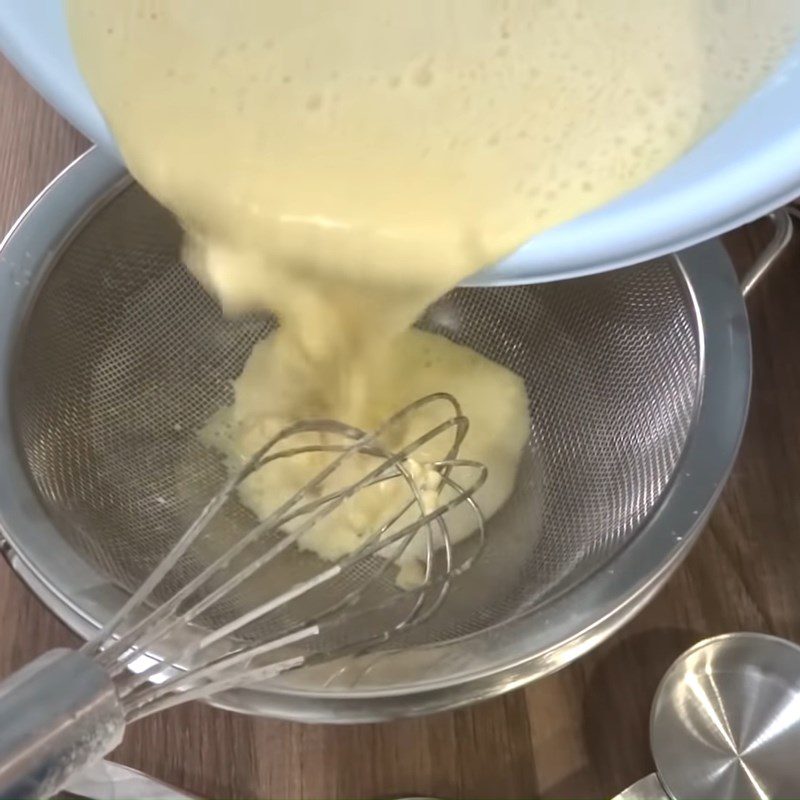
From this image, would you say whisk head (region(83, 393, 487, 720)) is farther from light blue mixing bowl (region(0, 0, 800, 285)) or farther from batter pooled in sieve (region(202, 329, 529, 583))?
light blue mixing bowl (region(0, 0, 800, 285))

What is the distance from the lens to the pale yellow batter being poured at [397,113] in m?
0.42

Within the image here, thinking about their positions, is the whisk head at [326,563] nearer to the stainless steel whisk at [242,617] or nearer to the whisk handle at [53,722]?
the stainless steel whisk at [242,617]

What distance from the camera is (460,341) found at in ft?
2.86

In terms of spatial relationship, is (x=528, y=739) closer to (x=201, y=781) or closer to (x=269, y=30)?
(x=201, y=781)

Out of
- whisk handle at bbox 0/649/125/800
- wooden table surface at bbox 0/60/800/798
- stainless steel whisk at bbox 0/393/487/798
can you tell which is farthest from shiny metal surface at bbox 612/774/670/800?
whisk handle at bbox 0/649/125/800

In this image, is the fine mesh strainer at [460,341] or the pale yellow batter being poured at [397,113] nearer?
the pale yellow batter being poured at [397,113]

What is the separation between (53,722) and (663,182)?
36 centimetres

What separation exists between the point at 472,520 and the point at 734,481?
0.72 ft

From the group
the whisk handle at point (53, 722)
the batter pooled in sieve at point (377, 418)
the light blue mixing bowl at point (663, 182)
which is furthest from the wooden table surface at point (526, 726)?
the light blue mixing bowl at point (663, 182)

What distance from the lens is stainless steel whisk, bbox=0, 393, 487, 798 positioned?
15.1 inches

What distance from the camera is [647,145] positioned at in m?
0.42

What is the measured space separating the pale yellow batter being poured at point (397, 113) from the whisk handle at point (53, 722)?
21 cm

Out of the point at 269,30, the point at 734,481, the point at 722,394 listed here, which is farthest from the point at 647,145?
the point at 734,481

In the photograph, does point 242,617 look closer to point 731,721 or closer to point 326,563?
point 326,563
